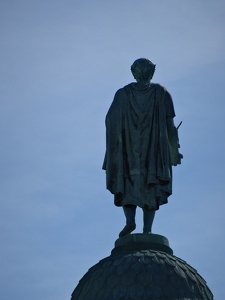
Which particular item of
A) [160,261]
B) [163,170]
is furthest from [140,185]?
[160,261]

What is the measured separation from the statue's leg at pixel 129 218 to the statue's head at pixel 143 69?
287cm

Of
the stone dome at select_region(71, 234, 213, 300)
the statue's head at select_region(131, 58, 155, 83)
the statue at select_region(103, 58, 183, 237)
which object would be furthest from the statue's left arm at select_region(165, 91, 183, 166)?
the stone dome at select_region(71, 234, 213, 300)

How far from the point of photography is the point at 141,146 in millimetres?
20672

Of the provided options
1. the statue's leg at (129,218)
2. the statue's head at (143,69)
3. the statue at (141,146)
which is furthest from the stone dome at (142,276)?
the statue's head at (143,69)

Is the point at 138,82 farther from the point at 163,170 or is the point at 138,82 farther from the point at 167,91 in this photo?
the point at 163,170

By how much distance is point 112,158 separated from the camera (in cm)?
2081

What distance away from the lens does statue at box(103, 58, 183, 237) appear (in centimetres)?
2034

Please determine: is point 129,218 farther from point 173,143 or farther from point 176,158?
point 173,143

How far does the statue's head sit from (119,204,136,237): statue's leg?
2871 mm

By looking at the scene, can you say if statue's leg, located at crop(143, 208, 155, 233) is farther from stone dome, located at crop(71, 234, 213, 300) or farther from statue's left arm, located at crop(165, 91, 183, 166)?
statue's left arm, located at crop(165, 91, 183, 166)

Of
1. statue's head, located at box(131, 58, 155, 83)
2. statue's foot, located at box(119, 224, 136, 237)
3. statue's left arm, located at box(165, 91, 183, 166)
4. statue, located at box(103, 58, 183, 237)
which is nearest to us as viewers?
statue's foot, located at box(119, 224, 136, 237)

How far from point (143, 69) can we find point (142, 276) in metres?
5.02

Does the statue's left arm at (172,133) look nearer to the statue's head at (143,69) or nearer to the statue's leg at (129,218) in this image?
the statue's head at (143,69)

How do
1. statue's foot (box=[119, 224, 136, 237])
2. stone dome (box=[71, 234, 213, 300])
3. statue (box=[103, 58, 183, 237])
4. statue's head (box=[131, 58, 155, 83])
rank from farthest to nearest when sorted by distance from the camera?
statue's head (box=[131, 58, 155, 83]), statue (box=[103, 58, 183, 237]), statue's foot (box=[119, 224, 136, 237]), stone dome (box=[71, 234, 213, 300])
